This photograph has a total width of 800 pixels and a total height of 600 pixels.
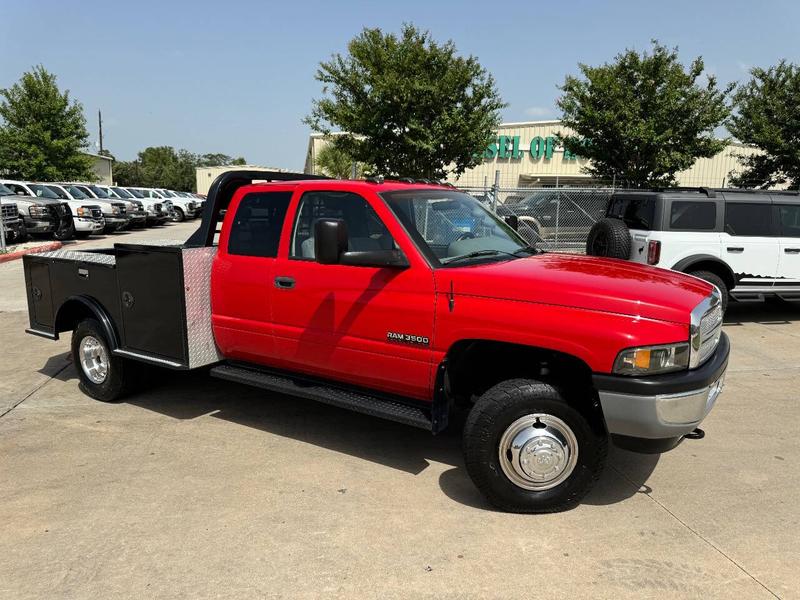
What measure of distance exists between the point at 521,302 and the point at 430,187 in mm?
1529

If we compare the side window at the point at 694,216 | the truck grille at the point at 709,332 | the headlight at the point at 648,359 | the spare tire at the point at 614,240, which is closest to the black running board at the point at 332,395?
the headlight at the point at 648,359

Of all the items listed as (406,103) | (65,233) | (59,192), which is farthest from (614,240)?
(59,192)

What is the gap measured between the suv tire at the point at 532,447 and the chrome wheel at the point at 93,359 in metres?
3.56

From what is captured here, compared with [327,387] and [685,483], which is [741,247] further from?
[327,387]

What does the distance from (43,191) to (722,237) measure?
817 inches

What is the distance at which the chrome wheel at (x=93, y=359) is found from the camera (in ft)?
17.9

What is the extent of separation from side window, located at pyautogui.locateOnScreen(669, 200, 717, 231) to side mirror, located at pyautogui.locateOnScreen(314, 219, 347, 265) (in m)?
6.28

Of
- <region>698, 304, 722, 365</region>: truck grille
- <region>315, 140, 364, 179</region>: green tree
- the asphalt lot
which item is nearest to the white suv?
the asphalt lot

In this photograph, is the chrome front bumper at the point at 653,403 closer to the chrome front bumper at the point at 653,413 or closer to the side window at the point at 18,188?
the chrome front bumper at the point at 653,413

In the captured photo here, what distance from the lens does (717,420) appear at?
16.6 ft

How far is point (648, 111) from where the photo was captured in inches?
675

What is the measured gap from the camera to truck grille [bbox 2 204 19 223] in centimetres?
1728

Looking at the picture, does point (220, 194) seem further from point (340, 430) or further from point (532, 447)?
point (532, 447)

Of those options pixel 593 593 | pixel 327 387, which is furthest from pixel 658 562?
pixel 327 387
